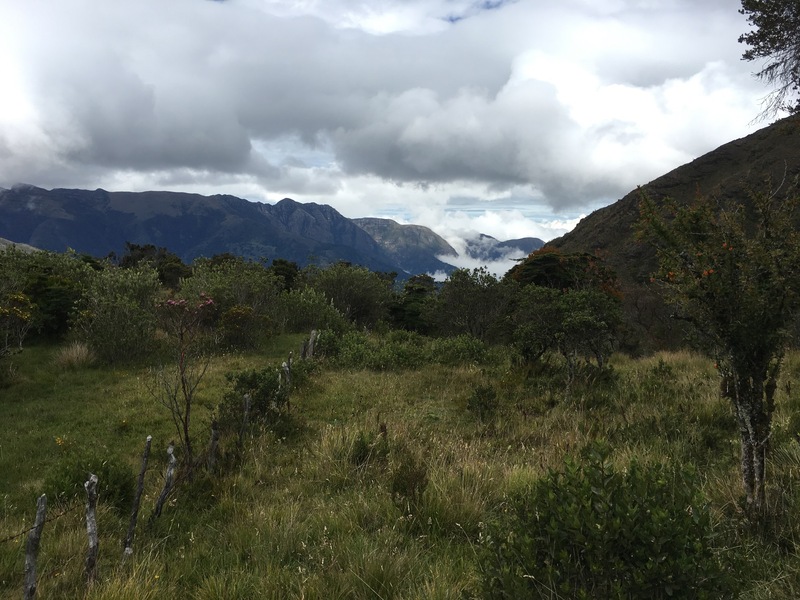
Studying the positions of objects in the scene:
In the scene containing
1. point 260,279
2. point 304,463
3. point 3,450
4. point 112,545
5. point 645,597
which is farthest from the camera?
point 260,279

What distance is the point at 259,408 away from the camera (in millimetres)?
8406

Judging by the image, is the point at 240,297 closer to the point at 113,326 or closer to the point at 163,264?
the point at 113,326

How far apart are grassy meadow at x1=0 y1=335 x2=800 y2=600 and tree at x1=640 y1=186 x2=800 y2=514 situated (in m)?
0.62

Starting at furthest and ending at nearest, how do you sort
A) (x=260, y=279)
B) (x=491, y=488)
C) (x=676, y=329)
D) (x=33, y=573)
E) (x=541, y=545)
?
(x=676, y=329) < (x=260, y=279) < (x=491, y=488) < (x=33, y=573) < (x=541, y=545)

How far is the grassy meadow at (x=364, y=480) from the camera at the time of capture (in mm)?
3234

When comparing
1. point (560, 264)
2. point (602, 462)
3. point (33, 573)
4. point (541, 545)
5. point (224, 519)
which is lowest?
point (224, 519)

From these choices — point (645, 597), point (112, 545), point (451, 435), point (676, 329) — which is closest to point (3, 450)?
point (112, 545)

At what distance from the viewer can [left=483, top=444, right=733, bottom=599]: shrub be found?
2.21 m

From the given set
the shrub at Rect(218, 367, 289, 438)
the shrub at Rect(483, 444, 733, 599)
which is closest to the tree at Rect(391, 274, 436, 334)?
the shrub at Rect(218, 367, 289, 438)

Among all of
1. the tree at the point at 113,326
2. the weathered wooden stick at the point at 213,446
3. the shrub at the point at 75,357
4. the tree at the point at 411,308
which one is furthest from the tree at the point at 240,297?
the weathered wooden stick at the point at 213,446

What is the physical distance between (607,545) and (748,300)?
231 centimetres

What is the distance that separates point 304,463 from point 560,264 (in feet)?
85.3

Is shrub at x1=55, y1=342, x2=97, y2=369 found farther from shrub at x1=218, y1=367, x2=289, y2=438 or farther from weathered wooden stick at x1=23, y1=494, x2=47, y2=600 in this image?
weathered wooden stick at x1=23, y1=494, x2=47, y2=600

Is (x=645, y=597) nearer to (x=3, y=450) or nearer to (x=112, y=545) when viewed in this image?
(x=112, y=545)
